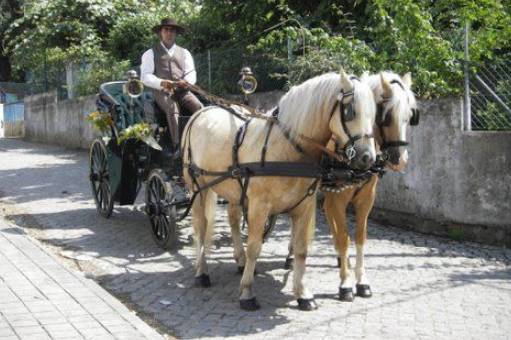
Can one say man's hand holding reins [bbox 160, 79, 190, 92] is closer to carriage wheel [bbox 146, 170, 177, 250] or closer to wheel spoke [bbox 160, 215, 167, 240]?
carriage wheel [bbox 146, 170, 177, 250]

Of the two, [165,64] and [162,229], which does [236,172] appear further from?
[165,64]

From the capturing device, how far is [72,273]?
663 centimetres

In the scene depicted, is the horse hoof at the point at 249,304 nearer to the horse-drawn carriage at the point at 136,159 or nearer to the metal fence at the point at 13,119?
the horse-drawn carriage at the point at 136,159

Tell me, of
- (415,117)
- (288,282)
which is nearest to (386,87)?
(415,117)

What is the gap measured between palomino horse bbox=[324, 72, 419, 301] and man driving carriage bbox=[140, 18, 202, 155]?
2.58 metres

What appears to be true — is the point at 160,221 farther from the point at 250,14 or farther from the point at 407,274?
the point at 250,14

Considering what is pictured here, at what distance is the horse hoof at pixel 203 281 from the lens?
654 centimetres

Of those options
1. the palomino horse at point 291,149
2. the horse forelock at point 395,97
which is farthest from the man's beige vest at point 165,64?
the horse forelock at point 395,97

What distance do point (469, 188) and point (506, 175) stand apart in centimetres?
52

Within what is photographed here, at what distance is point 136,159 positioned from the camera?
911 centimetres

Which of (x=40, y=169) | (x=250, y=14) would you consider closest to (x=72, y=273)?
(x=250, y=14)

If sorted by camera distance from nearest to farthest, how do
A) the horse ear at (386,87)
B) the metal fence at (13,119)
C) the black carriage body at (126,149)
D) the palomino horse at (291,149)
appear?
the palomino horse at (291,149) → the horse ear at (386,87) → the black carriage body at (126,149) → the metal fence at (13,119)

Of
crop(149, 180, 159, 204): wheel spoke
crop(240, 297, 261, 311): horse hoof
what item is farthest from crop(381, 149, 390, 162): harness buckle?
crop(149, 180, 159, 204): wheel spoke

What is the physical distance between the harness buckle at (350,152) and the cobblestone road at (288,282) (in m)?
1.39
